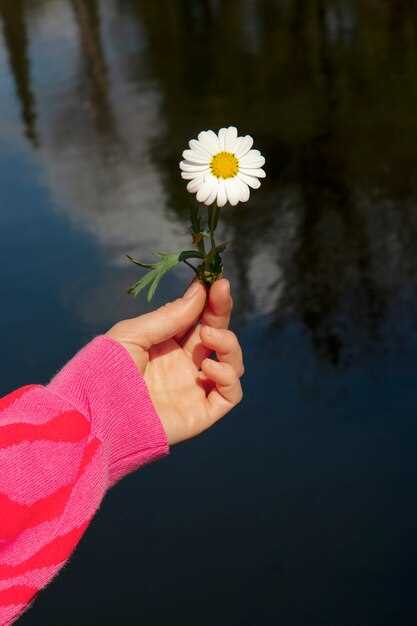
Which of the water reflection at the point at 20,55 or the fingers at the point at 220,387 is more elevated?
the water reflection at the point at 20,55

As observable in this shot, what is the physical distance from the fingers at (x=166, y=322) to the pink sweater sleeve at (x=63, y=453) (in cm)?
4

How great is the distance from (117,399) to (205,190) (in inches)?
18.7

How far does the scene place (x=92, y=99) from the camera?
28.9 ft

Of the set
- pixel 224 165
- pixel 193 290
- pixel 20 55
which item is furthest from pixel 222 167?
pixel 20 55

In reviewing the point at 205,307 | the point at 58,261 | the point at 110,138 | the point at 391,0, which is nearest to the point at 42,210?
the point at 58,261

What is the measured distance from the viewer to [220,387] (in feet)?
5.87

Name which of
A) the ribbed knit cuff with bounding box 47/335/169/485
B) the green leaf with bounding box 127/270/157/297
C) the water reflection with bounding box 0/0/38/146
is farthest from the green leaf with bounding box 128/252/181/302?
the water reflection with bounding box 0/0/38/146

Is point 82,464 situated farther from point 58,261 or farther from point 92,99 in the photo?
point 92,99

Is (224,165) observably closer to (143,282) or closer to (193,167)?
(193,167)

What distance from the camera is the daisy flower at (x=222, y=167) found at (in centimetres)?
140

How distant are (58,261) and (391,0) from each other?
732cm

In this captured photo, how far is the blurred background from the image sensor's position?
407 cm

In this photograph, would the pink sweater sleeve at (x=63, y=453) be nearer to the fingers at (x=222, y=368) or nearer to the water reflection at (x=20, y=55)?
the fingers at (x=222, y=368)

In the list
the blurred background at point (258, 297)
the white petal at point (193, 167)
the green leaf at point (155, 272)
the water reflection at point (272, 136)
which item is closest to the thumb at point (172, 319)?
the green leaf at point (155, 272)
